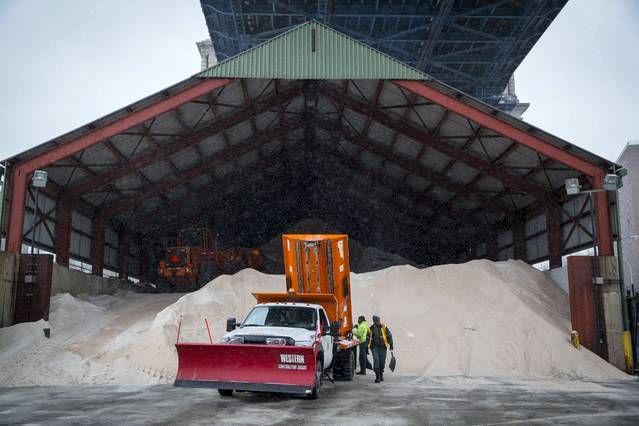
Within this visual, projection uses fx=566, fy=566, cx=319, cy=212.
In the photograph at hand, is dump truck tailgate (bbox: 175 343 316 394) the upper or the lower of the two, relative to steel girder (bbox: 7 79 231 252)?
lower

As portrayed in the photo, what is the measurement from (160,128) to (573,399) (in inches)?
A: 714

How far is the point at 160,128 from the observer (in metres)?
23.3

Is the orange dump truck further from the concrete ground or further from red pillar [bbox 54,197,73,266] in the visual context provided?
red pillar [bbox 54,197,73,266]

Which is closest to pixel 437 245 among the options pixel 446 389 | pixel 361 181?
pixel 361 181

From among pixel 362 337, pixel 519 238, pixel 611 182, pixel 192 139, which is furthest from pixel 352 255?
pixel 362 337

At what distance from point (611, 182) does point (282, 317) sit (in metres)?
13.0

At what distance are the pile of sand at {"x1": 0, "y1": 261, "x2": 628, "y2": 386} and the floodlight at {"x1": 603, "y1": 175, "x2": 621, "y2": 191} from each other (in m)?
4.88

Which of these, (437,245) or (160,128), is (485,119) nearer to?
(160,128)

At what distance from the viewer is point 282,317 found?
12.1m

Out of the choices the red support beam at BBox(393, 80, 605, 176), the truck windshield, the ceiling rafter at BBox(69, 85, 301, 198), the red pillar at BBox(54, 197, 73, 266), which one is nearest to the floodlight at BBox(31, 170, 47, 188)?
the ceiling rafter at BBox(69, 85, 301, 198)

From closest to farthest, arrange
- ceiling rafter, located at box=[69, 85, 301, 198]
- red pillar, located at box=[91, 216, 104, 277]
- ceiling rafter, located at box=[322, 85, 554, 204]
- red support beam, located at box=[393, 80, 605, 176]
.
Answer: red support beam, located at box=[393, 80, 605, 176] < ceiling rafter, located at box=[69, 85, 301, 198] < ceiling rafter, located at box=[322, 85, 554, 204] < red pillar, located at box=[91, 216, 104, 277]

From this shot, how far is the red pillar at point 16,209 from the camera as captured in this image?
19281 millimetres

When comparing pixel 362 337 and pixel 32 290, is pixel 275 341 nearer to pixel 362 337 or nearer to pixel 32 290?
pixel 362 337

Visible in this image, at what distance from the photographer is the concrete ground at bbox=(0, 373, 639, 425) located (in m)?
8.62
